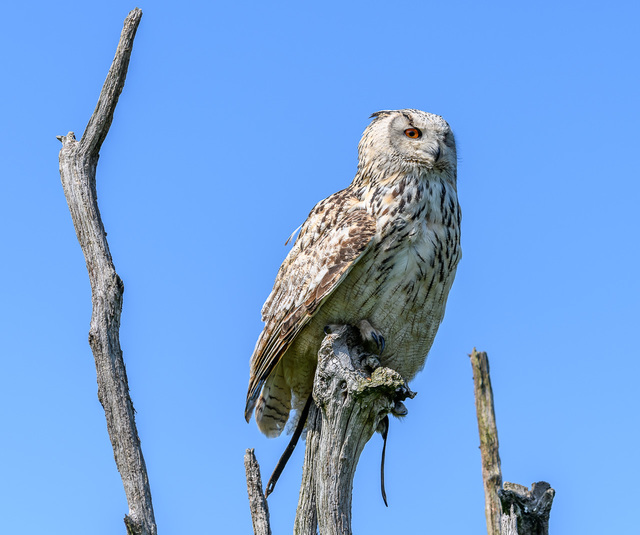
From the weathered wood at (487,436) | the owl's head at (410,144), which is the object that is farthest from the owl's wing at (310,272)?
the weathered wood at (487,436)

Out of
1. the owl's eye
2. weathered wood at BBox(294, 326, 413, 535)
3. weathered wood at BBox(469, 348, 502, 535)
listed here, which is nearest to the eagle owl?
the owl's eye

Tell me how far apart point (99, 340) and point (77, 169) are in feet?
2.46

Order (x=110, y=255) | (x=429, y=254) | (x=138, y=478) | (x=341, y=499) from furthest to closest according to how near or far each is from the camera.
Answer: (x=429, y=254)
(x=341, y=499)
(x=110, y=255)
(x=138, y=478)

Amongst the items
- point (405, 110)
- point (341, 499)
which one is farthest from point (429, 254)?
point (341, 499)

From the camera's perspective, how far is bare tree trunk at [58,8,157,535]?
10.2 ft

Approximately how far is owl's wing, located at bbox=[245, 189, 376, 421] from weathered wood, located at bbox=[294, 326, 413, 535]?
52cm

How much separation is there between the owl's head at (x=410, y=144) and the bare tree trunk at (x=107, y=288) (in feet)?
6.15

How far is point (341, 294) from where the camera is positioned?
4527 mm

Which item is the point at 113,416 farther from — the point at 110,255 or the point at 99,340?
the point at 110,255

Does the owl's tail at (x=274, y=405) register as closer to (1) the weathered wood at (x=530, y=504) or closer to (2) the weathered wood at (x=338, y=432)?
(2) the weathered wood at (x=338, y=432)

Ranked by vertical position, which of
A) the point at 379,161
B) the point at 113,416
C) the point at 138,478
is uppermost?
the point at 379,161

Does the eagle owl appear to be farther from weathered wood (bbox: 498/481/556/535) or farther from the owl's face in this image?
weathered wood (bbox: 498/481/556/535)

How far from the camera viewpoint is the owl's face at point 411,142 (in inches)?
190

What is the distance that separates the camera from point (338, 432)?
12.5 ft
